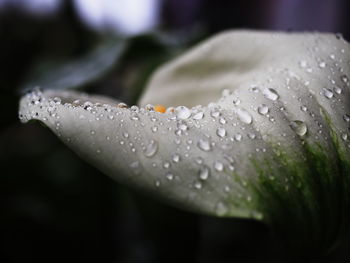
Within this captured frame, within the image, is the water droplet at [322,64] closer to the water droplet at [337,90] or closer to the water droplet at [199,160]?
the water droplet at [337,90]

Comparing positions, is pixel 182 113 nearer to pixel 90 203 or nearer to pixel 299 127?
pixel 299 127

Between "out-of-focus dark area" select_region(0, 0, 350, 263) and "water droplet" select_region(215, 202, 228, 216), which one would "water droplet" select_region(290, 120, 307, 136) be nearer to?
"water droplet" select_region(215, 202, 228, 216)

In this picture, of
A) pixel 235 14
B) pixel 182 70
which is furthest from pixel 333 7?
pixel 182 70

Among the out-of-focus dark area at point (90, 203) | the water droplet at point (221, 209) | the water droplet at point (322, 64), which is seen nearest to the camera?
the water droplet at point (221, 209)

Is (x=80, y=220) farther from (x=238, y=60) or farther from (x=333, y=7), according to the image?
(x=333, y=7)

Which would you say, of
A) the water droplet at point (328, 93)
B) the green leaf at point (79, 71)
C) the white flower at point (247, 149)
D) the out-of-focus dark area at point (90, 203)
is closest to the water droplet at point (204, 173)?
the white flower at point (247, 149)

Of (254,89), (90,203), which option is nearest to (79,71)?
(90,203)

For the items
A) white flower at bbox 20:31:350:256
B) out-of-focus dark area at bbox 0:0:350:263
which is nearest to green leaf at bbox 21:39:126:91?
out-of-focus dark area at bbox 0:0:350:263
